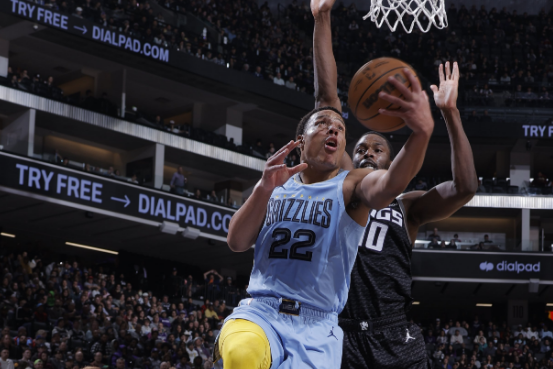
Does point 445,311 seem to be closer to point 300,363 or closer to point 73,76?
point 73,76

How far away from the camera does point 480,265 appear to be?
28672 millimetres

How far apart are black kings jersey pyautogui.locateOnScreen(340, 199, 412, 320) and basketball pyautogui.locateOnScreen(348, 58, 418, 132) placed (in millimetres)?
876

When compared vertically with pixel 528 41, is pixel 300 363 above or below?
below

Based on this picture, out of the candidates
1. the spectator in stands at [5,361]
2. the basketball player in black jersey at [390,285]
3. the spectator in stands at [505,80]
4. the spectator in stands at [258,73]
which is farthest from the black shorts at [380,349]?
the spectator in stands at [505,80]

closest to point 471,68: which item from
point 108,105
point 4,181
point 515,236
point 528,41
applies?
point 528,41

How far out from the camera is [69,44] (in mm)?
26047

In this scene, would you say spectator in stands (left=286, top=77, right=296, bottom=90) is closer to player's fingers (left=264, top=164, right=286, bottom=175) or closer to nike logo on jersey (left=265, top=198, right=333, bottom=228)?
nike logo on jersey (left=265, top=198, right=333, bottom=228)

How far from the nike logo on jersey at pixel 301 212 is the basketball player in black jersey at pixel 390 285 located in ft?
3.64

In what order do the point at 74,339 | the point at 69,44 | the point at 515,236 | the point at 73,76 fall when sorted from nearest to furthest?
the point at 74,339 < the point at 69,44 < the point at 73,76 < the point at 515,236

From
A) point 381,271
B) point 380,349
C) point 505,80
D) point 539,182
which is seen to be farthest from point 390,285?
point 505,80

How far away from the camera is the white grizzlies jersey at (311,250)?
4.09m

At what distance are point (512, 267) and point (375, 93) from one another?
25775 millimetres

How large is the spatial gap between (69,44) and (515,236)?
68.7 ft

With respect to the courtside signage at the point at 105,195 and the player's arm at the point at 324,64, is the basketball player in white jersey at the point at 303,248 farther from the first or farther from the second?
the courtside signage at the point at 105,195
